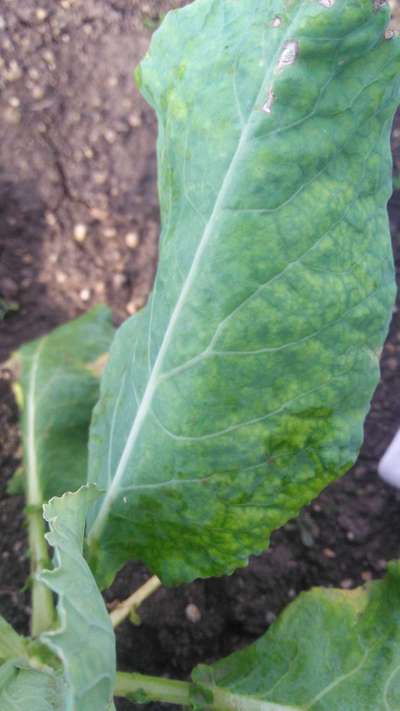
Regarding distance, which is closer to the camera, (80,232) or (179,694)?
(179,694)

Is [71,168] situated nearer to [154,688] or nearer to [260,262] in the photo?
[260,262]

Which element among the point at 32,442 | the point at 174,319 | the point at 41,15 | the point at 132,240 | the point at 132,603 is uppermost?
the point at 41,15

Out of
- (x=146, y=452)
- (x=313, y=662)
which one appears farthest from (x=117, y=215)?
(x=313, y=662)

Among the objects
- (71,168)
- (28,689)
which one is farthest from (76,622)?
(71,168)

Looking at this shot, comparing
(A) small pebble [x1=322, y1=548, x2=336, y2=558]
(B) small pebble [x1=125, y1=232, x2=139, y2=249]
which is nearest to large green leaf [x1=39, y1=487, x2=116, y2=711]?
(A) small pebble [x1=322, y1=548, x2=336, y2=558]

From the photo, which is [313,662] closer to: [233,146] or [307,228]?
[307,228]

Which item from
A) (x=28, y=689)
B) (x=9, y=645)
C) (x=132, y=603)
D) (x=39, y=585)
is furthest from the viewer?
(x=132, y=603)

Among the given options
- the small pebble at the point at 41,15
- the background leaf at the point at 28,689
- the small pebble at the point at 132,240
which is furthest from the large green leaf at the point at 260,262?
the small pebble at the point at 41,15

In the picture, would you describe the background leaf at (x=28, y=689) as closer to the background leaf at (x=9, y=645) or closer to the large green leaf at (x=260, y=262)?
the background leaf at (x=9, y=645)
